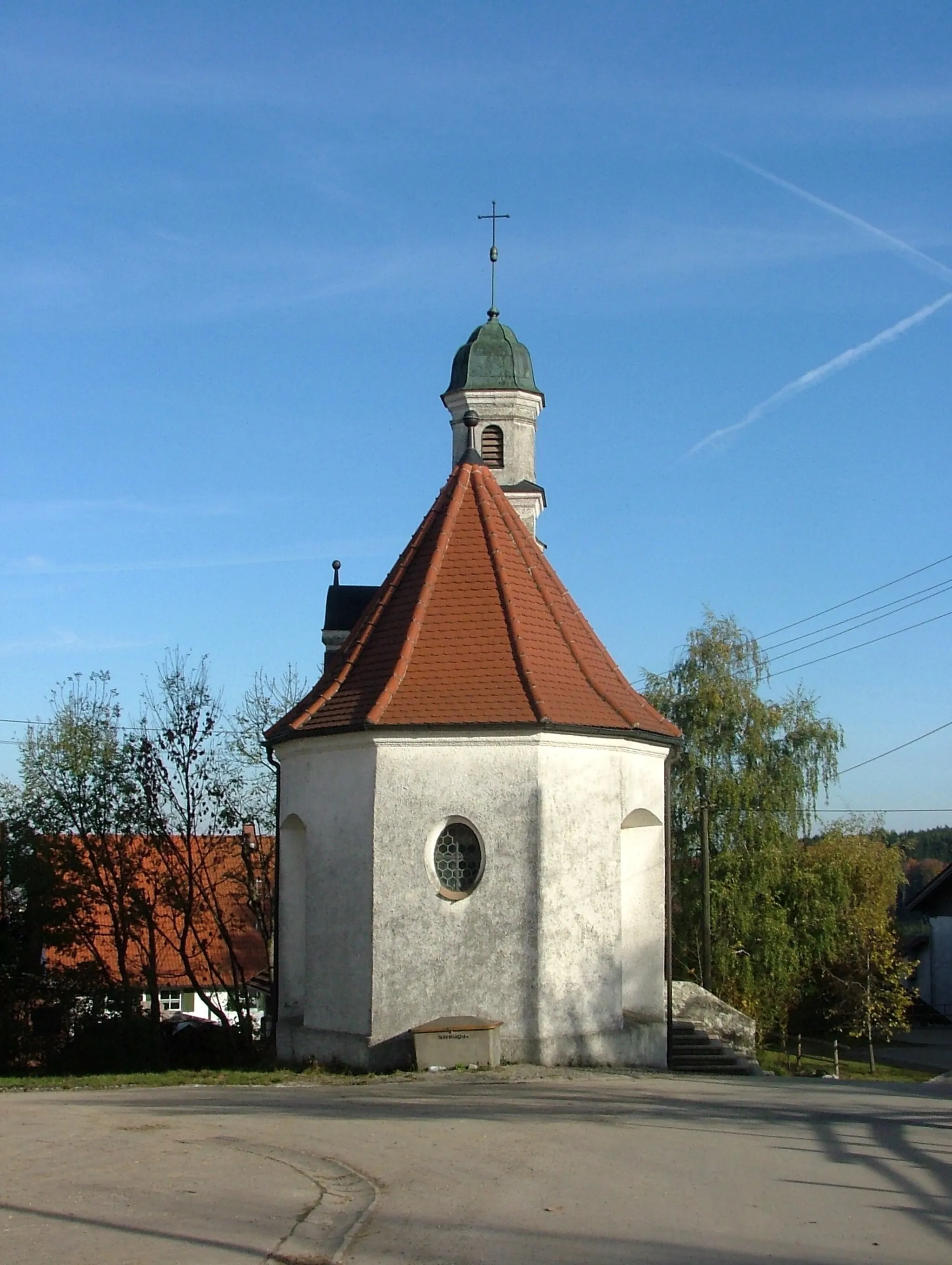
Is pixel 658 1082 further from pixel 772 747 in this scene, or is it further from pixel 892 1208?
pixel 772 747

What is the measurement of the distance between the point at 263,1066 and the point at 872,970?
2136 centimetres

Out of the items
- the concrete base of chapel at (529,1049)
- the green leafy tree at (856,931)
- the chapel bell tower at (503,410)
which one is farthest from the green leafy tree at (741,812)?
the concrete base of chapel at (529,1049)

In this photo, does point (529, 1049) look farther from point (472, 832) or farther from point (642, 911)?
point (642, 911)

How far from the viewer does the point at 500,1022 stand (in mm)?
16078

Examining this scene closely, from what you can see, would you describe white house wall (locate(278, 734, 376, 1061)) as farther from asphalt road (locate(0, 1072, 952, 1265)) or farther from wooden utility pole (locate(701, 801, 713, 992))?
wooden utility pole (locate(701, 801, 713, 992))

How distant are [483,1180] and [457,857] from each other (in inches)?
325

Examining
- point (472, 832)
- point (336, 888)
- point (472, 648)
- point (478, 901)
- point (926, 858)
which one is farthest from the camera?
point (926, 858)

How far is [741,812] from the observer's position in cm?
3400

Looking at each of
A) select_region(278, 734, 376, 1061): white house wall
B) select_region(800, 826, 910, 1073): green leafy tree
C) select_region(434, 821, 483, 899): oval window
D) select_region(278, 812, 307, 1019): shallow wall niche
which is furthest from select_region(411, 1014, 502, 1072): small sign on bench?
select_region(800, 826, 910, 1073): green leafy tree

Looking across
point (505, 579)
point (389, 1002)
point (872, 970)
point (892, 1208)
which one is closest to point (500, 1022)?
point (389, 1002)

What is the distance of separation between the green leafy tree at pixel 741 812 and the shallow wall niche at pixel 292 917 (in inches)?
609

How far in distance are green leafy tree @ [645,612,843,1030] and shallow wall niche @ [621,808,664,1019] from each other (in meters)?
14.0

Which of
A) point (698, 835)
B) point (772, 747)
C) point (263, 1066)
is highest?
point (772, 747)

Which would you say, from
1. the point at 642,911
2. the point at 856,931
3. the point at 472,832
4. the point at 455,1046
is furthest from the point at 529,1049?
the point at 856,931
